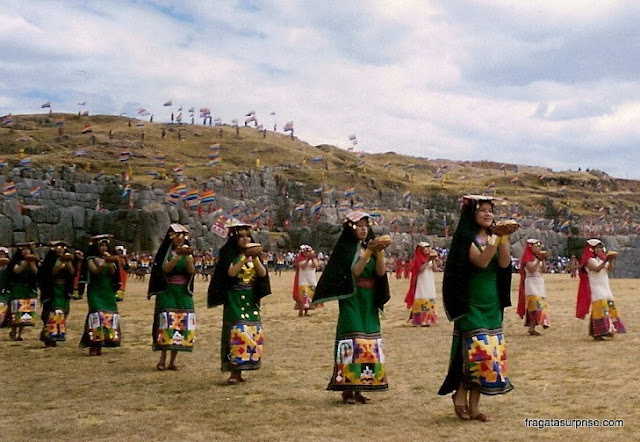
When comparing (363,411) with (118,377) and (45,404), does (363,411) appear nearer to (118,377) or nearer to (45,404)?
(45,404)

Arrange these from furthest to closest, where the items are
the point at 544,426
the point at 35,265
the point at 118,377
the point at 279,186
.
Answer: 1. the point at 279,186
2. the point at 35,265
3. the point at 118,377
4. the point at 544,426

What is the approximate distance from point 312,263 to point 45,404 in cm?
1187

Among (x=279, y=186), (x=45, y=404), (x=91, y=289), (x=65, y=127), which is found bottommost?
(x=45, y=404)

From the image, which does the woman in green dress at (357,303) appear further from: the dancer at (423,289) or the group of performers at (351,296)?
the dancer at (423,289)

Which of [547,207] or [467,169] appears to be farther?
[467,169]

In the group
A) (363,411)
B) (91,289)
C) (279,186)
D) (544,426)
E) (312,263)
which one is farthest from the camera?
(279,186)

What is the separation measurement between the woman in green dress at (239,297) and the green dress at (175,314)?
1.38 metres

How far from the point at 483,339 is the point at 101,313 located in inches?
316

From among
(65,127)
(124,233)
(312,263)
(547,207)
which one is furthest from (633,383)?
(65,127)

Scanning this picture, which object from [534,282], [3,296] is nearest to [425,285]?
[534,282]

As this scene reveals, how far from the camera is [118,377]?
35.7ft

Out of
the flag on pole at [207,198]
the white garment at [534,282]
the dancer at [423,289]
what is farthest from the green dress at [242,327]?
the flag on pole at [207,198]

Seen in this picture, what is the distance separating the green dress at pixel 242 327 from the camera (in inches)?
389

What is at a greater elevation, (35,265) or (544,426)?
(35,265)
